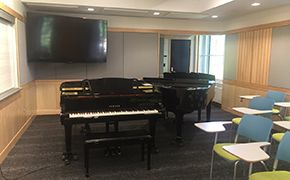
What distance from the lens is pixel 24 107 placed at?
15.6 feet

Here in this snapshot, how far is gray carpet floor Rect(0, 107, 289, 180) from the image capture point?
10.1ft

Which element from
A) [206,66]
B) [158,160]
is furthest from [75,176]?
[206,66]

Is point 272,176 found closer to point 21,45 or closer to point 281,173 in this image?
point 281,173

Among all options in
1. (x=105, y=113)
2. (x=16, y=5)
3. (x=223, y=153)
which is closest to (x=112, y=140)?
(x=105, y=113)

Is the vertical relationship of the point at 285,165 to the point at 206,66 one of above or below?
below

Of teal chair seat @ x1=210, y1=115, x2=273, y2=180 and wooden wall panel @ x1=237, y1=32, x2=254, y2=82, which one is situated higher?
wooden wall panel @ x1=237, y1=32, x2=254, y2=82

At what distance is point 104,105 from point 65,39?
2.78m

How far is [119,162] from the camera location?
3.43m

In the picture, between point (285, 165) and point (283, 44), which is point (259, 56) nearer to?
point (283, 44)

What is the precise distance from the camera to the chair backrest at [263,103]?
391cm

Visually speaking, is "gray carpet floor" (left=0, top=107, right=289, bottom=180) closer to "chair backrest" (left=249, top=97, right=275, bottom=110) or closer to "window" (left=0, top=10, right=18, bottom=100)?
"chair backrest" (left=249, top=97, right=275, bottom=110)

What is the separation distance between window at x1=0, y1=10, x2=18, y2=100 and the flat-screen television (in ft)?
3.21

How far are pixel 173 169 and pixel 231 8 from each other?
3580 millimetres

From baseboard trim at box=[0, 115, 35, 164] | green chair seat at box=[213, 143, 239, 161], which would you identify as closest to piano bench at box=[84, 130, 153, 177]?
green chair seat at box=[213, 143, 239, 161]
